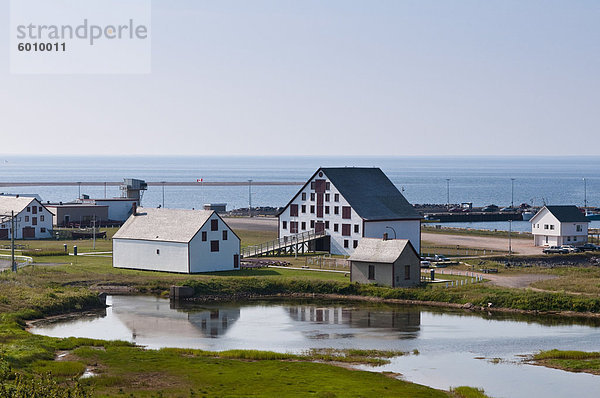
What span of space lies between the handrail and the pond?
23.3 metres

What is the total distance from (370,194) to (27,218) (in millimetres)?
40866

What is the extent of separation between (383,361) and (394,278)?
2136 cm

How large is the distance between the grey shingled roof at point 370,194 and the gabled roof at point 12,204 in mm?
37118

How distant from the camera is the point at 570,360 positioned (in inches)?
1761

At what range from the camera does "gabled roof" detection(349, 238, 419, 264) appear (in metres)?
65.9

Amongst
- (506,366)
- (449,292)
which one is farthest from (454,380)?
(449,292)

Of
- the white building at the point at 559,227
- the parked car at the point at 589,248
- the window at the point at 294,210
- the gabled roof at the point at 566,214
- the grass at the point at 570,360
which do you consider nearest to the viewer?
the grass at the point at 570,360

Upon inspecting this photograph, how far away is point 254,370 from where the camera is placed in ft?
137

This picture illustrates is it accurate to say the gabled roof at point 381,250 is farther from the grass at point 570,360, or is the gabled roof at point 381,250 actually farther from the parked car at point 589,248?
the parked car at point 589,248

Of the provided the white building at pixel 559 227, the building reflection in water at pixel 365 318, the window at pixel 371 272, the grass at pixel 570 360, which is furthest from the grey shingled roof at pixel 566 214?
the grass at pixel 570 360

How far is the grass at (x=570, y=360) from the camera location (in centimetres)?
4316

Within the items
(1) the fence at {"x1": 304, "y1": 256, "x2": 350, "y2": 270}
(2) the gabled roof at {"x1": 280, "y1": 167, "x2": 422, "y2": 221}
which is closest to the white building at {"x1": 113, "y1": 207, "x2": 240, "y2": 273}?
(1) the fence at {"x1": 304, "y1": 256, "x2": 350, "y2": 270}

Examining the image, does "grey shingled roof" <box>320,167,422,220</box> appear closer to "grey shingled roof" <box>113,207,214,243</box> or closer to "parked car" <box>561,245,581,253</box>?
"parked car" <box>561,245,581,253</box>

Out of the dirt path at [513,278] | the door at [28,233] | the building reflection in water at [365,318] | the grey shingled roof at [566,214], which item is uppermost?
the grey shingled roof at [566,214]
